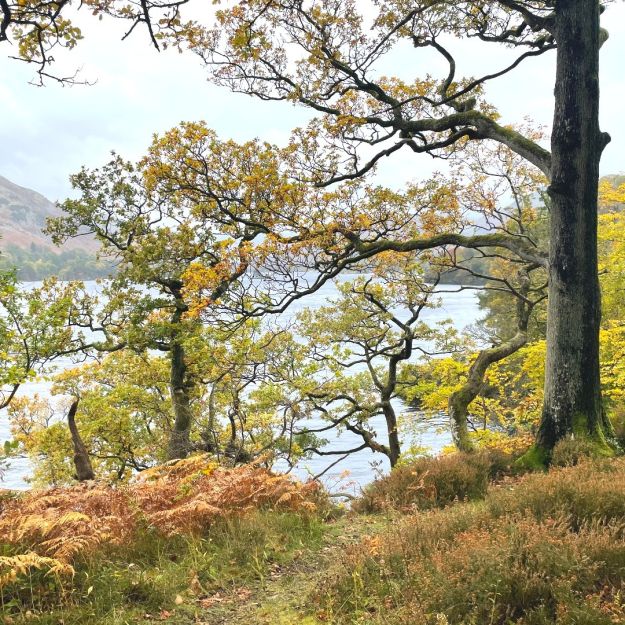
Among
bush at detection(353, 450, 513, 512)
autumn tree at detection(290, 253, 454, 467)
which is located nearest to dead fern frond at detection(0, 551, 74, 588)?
bush at detection(353, 450, 513, 512)

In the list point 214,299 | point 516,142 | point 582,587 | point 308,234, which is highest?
point 516,142

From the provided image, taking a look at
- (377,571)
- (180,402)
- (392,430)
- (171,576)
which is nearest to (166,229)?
(180,402)

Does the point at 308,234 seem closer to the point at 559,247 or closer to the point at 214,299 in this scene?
the point at 214,299

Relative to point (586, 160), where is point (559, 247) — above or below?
below

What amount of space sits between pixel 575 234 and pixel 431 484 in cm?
400

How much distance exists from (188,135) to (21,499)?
28.1ft

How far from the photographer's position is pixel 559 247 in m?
6.99

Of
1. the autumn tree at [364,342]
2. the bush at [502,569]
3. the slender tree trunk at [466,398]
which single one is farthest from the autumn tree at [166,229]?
the bush at [502,569]

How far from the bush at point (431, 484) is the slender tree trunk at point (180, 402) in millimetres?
8318

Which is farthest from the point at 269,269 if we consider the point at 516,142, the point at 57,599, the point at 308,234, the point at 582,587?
the point at 582,587

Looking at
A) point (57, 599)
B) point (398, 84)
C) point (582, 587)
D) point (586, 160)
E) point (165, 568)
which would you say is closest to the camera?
point (582, 587)

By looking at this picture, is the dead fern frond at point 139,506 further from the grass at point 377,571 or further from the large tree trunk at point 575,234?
the large tree trunk at point 575,234

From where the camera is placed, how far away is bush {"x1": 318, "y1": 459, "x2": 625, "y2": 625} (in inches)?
110

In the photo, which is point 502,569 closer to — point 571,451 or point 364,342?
point 571,451
